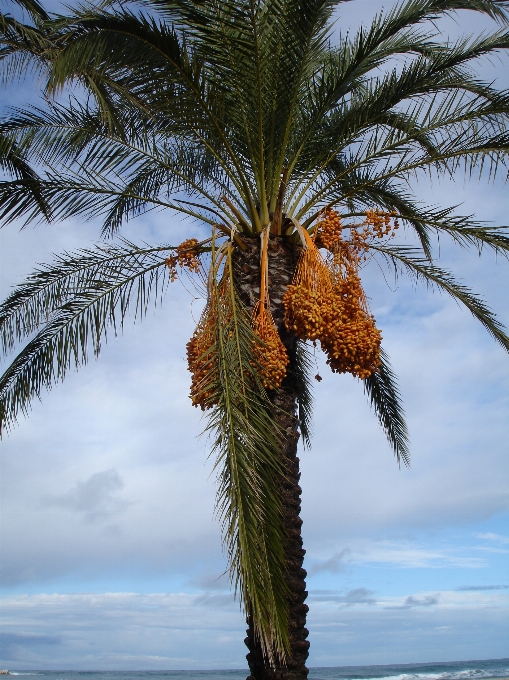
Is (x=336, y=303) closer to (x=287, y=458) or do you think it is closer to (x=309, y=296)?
(x=309, y=296)

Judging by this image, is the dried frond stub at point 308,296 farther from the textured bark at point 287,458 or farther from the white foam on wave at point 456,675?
the white foam on wave at point 456,675

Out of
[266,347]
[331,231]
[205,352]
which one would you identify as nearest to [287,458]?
[266,347]

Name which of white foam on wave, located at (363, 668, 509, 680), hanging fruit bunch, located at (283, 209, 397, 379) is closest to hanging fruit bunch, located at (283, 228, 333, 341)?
hanging fruit bunch, located at (283, 209, 397, 379)

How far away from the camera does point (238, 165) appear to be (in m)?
7.15

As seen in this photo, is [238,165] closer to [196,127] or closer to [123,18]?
[196,127]

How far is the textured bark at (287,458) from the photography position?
630 centimetres

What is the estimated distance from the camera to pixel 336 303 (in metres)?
6.48

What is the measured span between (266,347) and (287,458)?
95 cm

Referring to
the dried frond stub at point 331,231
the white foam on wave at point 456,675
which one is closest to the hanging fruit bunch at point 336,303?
the dried frond stub at point 331,231

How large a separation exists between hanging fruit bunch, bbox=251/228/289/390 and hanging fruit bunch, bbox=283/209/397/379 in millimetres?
195

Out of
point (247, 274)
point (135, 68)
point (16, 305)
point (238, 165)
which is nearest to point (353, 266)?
point (247, 274)

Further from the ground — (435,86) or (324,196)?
(435,86)

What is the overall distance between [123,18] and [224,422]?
12.1 feet

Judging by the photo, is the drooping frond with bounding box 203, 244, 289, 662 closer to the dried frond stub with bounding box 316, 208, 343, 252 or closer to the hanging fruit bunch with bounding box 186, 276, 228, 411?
the hanging fruit bunch with bounding box 186, 276, 228, 411
